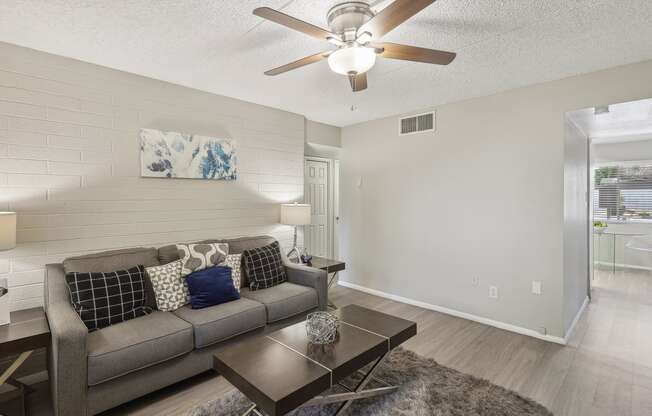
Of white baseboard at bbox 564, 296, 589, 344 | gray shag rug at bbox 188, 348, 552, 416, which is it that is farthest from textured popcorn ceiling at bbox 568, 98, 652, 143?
gray shag rug at bbox 188, 348, 552, 416

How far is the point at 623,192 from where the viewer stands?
6.00 metres

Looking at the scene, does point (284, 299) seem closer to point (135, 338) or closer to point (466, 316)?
point (135, 338)

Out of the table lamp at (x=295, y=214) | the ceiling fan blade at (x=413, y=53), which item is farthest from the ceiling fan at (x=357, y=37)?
the table lamp at (x=295, y=214)

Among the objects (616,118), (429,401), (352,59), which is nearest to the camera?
(352,59)

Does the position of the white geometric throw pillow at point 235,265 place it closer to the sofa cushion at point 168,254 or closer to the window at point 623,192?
the sofa cushion at point 168,254

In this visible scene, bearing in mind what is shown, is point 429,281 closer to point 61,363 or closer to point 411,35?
point 411,35

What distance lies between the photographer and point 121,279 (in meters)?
2.44

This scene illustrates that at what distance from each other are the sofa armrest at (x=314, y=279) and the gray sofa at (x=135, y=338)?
0.22m

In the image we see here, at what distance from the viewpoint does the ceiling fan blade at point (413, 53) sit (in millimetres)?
1842

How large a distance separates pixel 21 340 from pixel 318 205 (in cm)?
373

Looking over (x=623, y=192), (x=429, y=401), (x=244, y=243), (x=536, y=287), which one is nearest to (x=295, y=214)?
(x=244, y=243)

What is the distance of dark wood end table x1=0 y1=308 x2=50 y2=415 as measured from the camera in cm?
188

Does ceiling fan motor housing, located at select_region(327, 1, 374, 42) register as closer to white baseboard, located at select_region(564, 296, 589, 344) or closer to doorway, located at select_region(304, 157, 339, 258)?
doorway, located at select_region(304, 157, 339, 258)

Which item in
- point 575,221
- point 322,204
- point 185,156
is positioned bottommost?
point 575,221
